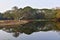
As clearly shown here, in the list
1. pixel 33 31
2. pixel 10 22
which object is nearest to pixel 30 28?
pixel 33 31

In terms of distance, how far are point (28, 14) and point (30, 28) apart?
0.13 metres

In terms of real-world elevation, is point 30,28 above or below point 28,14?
below

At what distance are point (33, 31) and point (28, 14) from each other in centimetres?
16

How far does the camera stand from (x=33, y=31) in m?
1.59

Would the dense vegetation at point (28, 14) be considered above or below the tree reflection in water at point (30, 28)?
above

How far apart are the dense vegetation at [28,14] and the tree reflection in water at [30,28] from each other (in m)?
0.06

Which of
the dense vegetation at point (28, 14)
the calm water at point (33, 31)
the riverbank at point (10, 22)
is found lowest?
the calm water at point (33, 31)

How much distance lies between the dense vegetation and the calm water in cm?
6

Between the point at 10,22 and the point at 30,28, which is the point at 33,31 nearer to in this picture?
the point at 30,28

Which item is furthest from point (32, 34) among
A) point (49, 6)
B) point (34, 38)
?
point (49, 6)

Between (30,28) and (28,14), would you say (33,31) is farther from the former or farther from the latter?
(28,14)

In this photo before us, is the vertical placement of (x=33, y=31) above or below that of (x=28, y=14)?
below

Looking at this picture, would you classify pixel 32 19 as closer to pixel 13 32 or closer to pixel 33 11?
pixel 33 11

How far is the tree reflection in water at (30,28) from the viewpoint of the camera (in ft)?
5.19
